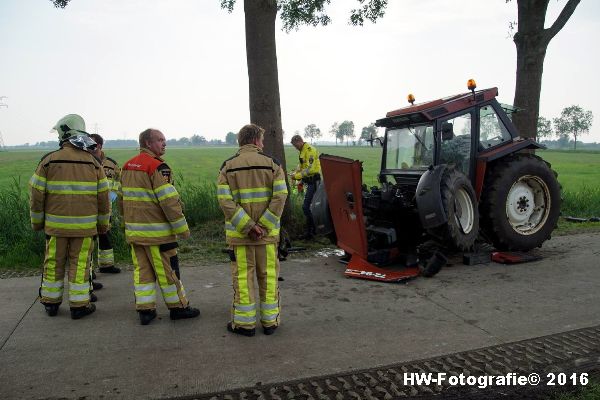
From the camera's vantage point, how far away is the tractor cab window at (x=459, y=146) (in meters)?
6.34

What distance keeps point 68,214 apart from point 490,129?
5.37 meters

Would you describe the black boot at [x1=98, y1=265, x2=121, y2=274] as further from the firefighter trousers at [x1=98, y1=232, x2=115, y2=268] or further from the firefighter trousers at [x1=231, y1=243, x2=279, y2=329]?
the firefighter trousers at [x1=231, y1=243, x2=279, y2=329]

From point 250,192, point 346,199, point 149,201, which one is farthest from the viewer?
point 346,199

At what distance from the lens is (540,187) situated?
6.69 meters

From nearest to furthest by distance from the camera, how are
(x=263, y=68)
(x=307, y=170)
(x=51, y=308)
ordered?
(x=51, y=308) → (x=263, y=68) → (x=307, y=170)

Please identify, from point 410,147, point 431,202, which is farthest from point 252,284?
point 410,147

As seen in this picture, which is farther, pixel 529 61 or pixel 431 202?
pixel 529 61

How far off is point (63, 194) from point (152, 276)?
1109 millimetres

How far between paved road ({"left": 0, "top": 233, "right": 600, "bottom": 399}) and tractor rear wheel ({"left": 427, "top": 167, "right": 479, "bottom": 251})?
17.0 inches

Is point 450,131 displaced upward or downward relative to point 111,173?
upward

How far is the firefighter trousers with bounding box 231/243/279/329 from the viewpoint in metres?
3.88

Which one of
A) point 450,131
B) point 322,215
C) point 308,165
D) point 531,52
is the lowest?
point 322,215

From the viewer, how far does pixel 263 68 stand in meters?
7.36

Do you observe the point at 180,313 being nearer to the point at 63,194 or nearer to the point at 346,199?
the point at 63,194
